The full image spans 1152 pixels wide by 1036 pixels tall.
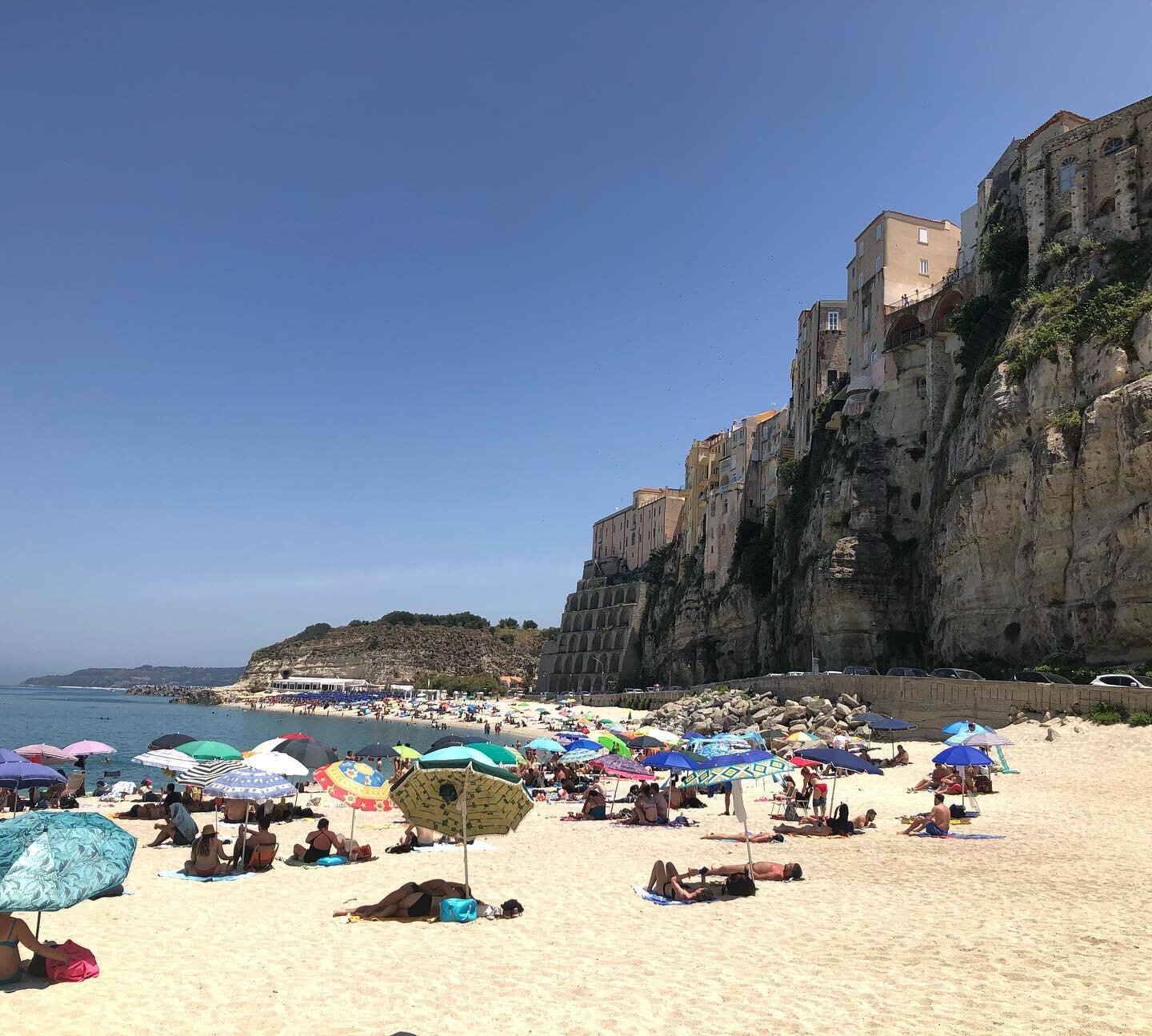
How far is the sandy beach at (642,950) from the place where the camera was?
731cm

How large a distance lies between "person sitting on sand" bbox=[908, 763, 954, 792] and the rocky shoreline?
714 centimetres

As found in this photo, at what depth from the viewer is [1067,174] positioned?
38531 millimetres

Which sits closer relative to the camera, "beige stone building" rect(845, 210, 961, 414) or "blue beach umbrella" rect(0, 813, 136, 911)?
"blue beach umbrella" rect(0, 813, 136, 911)

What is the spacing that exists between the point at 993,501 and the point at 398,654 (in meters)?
126

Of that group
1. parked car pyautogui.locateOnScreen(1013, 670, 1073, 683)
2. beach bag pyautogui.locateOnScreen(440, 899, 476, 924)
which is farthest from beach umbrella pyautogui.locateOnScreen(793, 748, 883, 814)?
parked car pyautogui.locateOnScreen(1013, 670, 1073, 683)

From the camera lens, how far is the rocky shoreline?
33594 mm

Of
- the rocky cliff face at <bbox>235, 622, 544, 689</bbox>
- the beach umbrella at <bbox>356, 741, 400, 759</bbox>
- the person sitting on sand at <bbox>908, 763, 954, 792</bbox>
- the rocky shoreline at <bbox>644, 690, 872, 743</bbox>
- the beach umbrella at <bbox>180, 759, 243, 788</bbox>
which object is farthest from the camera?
the rocky cliff face at <bbox>235, 622, 544, 689</bbox>

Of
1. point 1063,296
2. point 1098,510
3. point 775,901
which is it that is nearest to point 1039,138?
point 1063,296

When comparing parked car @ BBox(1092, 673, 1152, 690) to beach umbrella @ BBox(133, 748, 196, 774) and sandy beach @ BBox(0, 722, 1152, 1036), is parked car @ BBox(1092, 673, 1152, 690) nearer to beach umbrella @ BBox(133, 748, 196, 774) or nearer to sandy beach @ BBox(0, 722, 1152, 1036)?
sandy beach @ BBox(0, 722, 1152, 1036)

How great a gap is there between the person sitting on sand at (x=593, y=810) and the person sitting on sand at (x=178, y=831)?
26.7ft

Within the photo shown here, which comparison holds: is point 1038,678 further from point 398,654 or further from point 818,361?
point 398,654

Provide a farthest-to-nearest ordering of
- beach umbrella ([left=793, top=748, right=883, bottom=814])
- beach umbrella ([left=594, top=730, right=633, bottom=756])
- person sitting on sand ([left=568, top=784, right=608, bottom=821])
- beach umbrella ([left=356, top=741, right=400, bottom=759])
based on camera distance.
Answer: beach umbrella ([left=594, top=730, right=633, bottom=756])
beach umbrella ([left=356, top=741, right=400, bottom=759])
person sitting on sand ([left=568, top=784, right=608, bottom=821])
beach umbrella ([left=793, top=748, right=883, bottom=814])

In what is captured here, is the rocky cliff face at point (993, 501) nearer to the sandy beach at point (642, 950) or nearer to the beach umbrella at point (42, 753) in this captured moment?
the sandy beach at point (642, 950)

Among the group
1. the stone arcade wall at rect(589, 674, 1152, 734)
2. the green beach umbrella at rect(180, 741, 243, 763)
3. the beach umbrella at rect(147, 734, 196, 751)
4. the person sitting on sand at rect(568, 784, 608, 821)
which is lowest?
the person sitting on sand at rect(568, 784, 608, 821)
